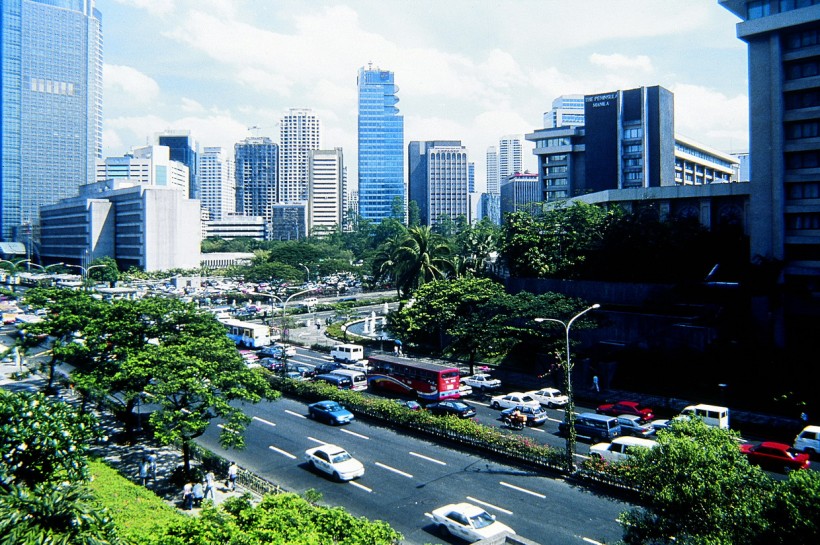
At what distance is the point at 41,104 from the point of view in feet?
618

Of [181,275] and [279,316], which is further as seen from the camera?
[181,275]

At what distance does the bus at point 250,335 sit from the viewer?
63.5 meters

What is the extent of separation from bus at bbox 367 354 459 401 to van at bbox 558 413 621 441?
31.6 feet

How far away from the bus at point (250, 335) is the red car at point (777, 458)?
47445 millimetres

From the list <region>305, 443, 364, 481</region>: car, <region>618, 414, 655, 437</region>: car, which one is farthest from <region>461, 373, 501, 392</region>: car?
<region>305, 443, 364, 481</region>: car

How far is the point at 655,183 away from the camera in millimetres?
86125

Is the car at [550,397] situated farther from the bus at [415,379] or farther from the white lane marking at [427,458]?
Answer: the white lane marking at [427,458]

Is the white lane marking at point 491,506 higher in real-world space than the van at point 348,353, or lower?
lower

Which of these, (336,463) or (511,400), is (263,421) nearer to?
(336,463)

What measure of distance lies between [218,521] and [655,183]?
85.4 m

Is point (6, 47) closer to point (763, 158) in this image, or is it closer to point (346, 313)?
point (346, 313)

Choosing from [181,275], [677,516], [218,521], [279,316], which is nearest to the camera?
[218,521]

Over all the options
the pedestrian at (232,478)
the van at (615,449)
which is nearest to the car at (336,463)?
the pedestrian at (232,478)

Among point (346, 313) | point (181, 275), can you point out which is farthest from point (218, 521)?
point (181, 275)
